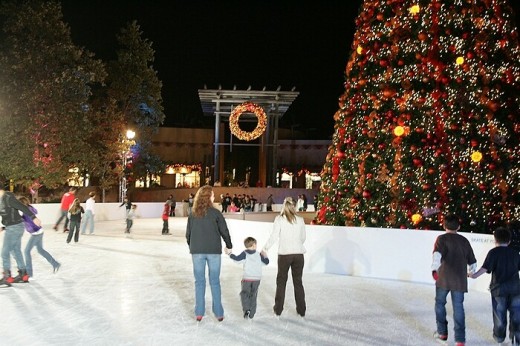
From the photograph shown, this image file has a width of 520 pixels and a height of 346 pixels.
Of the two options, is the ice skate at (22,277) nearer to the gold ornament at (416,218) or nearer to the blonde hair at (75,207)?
the blonde hair at (75,207)

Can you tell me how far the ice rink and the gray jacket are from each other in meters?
0.90

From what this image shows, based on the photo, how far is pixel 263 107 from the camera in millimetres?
43188

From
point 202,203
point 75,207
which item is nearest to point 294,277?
point 202,203

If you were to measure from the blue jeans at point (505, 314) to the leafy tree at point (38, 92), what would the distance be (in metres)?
24.5

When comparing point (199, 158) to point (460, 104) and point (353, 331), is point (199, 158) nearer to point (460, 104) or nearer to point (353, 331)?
point (460, 104)

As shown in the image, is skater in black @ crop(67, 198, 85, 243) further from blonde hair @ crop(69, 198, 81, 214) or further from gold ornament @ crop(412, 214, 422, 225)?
gold ornament @ crop(412, 214, 422, 225)

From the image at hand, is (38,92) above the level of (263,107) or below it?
below

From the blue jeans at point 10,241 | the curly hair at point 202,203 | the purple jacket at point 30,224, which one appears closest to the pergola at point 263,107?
the purple jacket at point 30,224

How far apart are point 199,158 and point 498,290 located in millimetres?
45704

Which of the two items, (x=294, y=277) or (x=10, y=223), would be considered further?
(x=10, y=223)

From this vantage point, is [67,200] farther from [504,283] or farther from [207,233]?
[504,283]

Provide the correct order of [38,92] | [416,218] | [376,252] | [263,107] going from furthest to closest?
[263,107]
[38,92]
[416,218]
[376,252]

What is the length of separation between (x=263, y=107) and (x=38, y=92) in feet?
60.7

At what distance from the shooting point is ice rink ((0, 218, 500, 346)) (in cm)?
657
